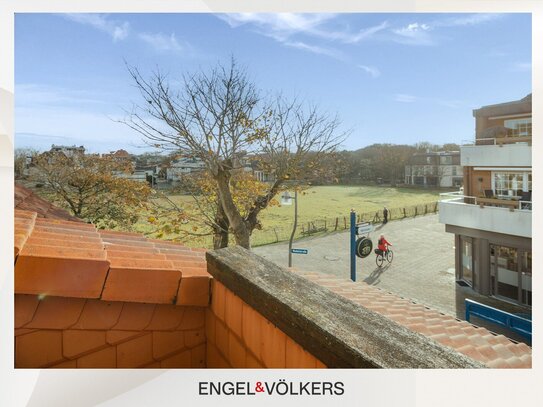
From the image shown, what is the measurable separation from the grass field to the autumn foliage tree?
19.4 inches

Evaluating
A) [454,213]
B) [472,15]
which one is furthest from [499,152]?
[472,15]

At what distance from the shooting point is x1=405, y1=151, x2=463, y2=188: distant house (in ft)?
19.2

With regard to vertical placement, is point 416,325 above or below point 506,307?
above

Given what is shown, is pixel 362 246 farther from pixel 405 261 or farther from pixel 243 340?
pixel 243 340

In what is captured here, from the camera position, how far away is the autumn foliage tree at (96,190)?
19.5 ft

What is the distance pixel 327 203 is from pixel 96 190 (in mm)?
5342

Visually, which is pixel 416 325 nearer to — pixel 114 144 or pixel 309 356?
pixel 309 356

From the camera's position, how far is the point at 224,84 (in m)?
5.86

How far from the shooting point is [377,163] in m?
6.14

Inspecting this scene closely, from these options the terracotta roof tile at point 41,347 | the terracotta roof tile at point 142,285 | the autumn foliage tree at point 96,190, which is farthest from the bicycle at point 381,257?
the terracotta roof tile at point 41,347

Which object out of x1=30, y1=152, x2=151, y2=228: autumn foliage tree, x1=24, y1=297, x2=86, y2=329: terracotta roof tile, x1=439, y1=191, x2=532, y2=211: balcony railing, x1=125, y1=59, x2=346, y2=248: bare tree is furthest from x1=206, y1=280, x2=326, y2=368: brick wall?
x1=439, y1=191, x2=532, y2=211: balcony railing

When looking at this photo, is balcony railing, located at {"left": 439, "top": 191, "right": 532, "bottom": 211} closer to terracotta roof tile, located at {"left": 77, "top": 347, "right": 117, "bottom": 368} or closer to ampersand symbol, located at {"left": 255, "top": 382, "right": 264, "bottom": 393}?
ampersand symbol, located at {"left": 255, "top": 382, "right": 264, "bottom": 393}

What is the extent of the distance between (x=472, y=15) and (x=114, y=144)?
3.89m

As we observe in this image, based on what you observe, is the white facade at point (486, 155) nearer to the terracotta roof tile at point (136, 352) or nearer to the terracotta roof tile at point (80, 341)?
the terracotta roof tile at point (136, 352)
